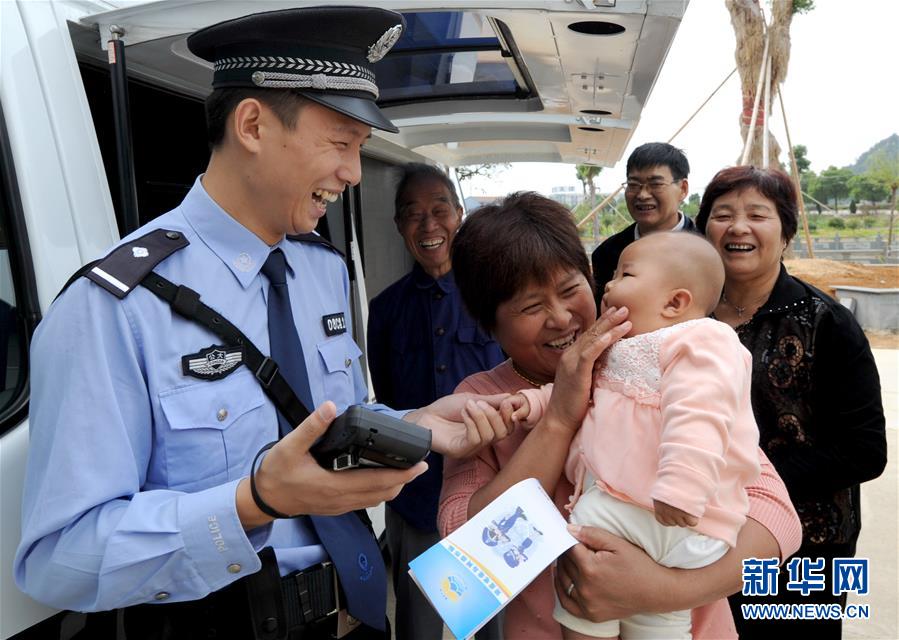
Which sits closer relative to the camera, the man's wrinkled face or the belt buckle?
the belt buckle

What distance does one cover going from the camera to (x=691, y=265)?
167 centimetres

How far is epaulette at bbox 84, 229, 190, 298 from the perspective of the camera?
133 centimetres

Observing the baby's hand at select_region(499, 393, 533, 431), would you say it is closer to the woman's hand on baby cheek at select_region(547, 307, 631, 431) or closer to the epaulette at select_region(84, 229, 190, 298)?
the woman's hand on baby cheek at select_region(547, 307, 631, 431)

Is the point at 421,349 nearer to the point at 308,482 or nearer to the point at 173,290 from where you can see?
the point at 173,290

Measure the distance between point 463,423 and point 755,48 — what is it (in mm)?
15726

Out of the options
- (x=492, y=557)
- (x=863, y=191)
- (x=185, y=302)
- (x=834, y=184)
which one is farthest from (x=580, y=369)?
(x=834, y=184)

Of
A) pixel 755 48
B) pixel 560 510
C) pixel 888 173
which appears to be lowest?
pixel 560 510

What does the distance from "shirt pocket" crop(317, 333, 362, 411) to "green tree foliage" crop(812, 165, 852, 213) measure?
231 feet

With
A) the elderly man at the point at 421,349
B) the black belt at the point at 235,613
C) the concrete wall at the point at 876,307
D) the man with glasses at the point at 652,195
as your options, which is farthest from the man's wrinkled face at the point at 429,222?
the concrete wall at the point at 876,307

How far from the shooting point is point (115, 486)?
1245 millimetres

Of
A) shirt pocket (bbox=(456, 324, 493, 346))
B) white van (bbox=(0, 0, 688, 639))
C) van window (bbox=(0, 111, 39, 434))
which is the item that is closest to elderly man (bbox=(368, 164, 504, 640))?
shirt pocket (bbox=(456, 324, 493, 346))

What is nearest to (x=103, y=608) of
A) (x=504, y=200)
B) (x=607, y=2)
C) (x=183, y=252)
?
(x=183, y=252)

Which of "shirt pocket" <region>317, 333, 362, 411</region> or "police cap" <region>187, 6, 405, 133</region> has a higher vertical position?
"police cap" <region>187, 6, 405, 133</region>

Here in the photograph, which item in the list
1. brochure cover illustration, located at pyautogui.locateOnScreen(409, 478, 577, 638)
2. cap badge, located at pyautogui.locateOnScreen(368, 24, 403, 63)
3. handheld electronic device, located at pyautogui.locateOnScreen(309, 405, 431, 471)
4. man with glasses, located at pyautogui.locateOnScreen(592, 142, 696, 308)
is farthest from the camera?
man with glasses, located at pyautogui.locateOnScreen(592, 142, 696, 308)
